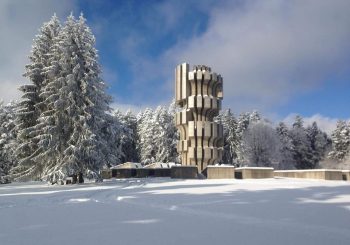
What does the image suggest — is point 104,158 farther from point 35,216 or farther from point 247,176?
point 35,216

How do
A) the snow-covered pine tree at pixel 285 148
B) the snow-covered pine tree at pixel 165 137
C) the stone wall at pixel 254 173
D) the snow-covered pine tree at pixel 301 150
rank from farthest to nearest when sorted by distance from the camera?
1. the snow-covered pine tree at pixel 301 150
2. the snow-covered pine tree at pixel 285 148
3. the snow-covered pine tree at pixel 165 137
4. the stone wall at pixel 254 173

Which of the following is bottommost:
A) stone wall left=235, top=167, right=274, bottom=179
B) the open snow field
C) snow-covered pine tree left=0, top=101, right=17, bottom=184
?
the open snow field

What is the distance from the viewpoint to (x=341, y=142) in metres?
74.6

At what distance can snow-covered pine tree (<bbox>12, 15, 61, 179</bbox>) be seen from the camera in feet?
103

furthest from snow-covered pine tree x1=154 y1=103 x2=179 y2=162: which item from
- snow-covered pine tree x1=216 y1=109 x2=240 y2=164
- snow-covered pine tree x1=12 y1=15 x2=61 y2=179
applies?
snow-covered pine tree x1=12 y1=15 x2=61 y2=179

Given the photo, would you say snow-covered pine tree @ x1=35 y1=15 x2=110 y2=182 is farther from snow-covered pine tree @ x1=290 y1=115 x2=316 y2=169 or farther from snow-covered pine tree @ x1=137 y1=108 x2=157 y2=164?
snow-covered pine tree @ x1=290 y1=115 x2=316 y2=169

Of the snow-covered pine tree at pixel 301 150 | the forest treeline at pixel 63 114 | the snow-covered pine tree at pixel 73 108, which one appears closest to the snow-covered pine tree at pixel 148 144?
the snow-covered pine tree at pixel 301 150

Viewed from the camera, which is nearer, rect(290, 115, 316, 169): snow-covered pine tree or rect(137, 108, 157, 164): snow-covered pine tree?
rect(137, 108, 157, 164): snow-covered pine tree

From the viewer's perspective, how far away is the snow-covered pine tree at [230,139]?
71938mm

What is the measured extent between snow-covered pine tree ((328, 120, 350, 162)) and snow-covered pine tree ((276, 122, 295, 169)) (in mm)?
8846

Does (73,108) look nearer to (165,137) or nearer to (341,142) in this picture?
(165,137)

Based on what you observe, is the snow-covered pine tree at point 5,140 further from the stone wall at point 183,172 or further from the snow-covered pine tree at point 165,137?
the snow-covered pine tree at point 165,137

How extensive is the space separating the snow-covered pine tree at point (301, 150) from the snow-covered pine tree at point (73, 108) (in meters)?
54.4

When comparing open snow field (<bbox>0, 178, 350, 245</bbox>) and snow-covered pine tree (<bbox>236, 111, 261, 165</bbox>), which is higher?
snow-covered pine tree (<bbox>236, 111, 261, 165</bbox>)
